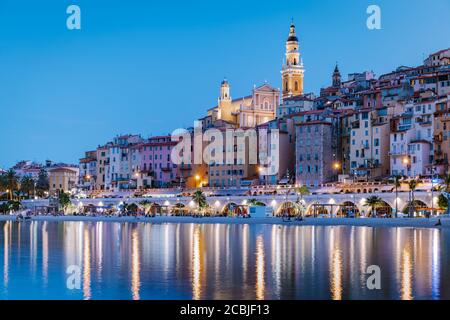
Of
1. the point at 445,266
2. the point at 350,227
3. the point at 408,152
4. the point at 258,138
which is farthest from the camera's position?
the point at 258,138

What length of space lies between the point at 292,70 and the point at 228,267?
373 feet

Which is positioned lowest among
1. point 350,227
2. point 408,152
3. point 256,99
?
point 350,227

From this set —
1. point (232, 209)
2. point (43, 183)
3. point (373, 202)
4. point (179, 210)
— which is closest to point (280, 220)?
point (373, 202)

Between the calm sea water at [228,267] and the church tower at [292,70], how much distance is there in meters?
89.5

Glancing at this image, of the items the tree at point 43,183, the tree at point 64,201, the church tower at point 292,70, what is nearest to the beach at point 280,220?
the tree at point 64,201

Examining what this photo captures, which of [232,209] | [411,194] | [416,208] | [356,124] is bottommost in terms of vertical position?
[232,209]

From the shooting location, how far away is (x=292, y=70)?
152 metres

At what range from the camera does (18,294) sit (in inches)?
1251

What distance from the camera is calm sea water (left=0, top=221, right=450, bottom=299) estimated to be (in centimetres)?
3180

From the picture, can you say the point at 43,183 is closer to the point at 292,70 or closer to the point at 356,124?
the point at 292,70

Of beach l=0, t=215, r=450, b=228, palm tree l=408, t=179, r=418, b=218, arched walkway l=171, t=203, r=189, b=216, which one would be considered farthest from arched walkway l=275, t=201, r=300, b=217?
palm tree l=408, t=179, r=418, b=218

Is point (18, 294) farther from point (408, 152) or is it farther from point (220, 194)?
point (220, 194)

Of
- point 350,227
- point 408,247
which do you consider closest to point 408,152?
point 350,227

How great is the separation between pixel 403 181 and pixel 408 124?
13.7m
